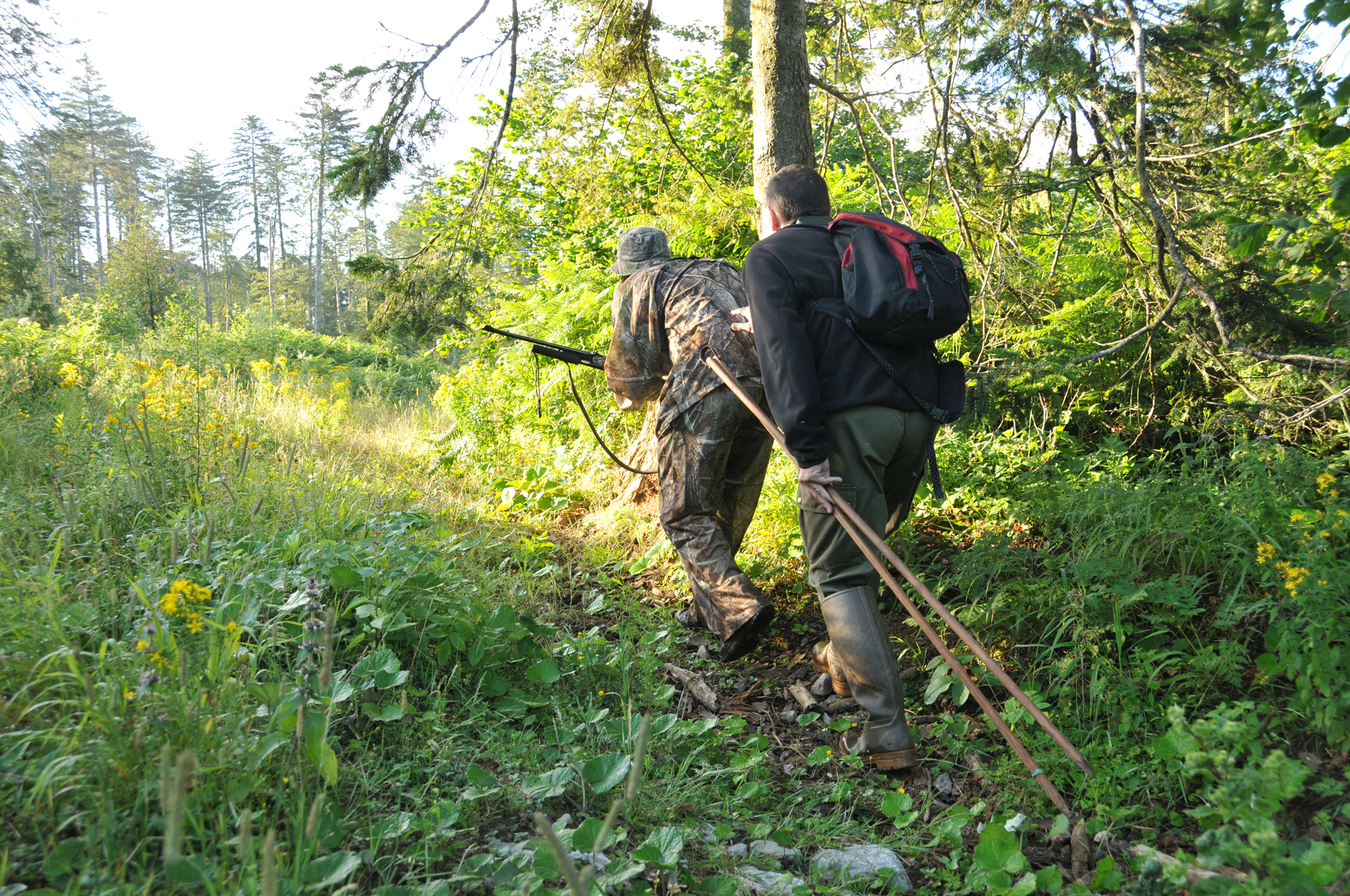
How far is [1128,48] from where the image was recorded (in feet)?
13.8

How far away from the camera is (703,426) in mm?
4039

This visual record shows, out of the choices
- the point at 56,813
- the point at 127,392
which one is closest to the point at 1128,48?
the point at 56,813

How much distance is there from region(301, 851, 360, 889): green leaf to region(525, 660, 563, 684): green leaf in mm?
1238

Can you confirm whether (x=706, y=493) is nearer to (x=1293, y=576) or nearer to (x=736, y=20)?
(x=1293, y=576)

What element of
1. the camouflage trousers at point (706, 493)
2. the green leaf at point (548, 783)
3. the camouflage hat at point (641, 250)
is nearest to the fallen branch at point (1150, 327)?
the camouflage trousers at point (706, 493)

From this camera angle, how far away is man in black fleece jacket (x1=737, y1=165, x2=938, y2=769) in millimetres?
2982

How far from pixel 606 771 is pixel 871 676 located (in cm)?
119

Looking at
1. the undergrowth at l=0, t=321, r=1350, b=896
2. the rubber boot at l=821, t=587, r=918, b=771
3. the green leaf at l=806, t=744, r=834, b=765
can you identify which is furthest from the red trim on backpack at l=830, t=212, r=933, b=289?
the green leaf at l=806, t=744, r=834, b=765

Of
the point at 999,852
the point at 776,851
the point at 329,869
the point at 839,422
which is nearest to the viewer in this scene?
the point at 329,869

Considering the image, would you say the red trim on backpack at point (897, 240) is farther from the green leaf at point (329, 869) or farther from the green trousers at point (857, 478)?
the green leaf at point (329, 869)

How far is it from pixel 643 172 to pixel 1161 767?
735cm

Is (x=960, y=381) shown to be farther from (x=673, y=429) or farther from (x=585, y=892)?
(x=585, y=892)

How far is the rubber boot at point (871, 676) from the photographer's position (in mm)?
2873

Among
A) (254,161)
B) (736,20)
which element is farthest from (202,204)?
(736,20)
